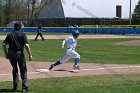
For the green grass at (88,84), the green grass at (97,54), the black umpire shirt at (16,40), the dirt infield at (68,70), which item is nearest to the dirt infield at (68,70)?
the dirt infield at (68,70)

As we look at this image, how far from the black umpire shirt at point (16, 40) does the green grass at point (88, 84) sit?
1250 millimetres

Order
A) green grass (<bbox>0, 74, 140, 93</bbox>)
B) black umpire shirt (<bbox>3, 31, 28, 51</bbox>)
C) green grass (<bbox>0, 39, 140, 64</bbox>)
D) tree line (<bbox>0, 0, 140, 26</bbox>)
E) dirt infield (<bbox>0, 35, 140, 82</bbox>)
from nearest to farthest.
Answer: black umpire shirt (<bbox>3, 31, 28, 51</bbox>) < green grass (<bbox>0, 74, 140, 93</bbox>) < dirt infield (<bbox>0, 35, 140, 82</bbox>) < green grass (<bbox>0, 39, 140, 64</bbox>) < tree line (<bbox>0, 0, 140, 26</bbox>)

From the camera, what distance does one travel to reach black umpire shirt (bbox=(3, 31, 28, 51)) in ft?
35.4

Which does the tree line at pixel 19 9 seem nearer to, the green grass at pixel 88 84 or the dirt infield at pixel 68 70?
the dirt infield at pixel 68 70

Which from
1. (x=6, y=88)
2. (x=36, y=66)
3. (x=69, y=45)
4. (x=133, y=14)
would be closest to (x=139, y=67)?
(x=69, y=45)

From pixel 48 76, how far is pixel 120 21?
69256mm

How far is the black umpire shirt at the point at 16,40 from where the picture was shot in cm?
1080

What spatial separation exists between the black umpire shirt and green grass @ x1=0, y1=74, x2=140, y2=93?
49.2 inches

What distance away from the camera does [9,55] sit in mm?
10922

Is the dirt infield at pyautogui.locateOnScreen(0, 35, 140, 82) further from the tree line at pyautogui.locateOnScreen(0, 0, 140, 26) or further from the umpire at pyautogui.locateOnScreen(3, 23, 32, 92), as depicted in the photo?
the tree line at pyautogui.locateOnScreen(0, 0, 140, 26)

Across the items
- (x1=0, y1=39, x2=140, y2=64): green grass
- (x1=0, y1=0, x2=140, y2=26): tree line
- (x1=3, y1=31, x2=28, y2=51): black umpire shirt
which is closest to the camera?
(x1=3, y1=31, x2=28, y2=51): black umpire shirt

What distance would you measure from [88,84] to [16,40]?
274cm

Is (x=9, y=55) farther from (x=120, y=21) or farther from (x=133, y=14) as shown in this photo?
(x=133, y=14)

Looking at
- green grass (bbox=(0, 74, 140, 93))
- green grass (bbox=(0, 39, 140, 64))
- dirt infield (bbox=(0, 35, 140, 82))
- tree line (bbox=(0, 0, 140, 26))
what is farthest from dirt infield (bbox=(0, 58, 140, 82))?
tree line (bbox=(0, 0, 140, 26))
